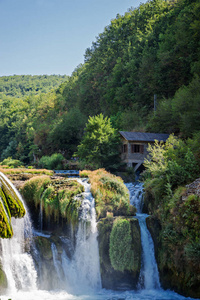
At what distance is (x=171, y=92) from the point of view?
40.7 m

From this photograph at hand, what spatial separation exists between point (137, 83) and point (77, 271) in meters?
34.8

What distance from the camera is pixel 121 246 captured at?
14945mm

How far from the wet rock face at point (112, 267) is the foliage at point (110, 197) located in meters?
1.15

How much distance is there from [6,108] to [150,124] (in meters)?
75.8

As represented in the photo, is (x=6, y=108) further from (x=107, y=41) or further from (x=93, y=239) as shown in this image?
(x=93, y=239)

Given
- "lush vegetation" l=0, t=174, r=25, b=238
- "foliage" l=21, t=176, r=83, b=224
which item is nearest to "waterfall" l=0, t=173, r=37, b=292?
"lush vegetation" l=0, t=174, r=25, b=238

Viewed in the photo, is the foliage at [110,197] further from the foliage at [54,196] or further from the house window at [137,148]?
the house window at [137,148]

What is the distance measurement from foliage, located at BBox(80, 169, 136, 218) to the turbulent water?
0.59 m

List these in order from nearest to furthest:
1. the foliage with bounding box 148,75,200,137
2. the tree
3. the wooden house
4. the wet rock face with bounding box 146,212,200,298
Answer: the wet rock face with bounding box 146,212,200,298
the foliage with bounding box 148,75,200,137
the tree
the wooden house

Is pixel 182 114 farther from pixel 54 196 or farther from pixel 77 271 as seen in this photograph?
pixel 77 271

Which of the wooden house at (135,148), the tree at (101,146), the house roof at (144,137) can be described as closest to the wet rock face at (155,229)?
the tree at (101,146)

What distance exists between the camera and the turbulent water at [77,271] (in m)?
13.6

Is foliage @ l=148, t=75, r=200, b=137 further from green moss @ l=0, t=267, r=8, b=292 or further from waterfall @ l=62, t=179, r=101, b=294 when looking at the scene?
green moss @ l=0, t=267, r=8, b=292

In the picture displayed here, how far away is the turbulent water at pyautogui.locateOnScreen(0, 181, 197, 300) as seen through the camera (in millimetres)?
13617
